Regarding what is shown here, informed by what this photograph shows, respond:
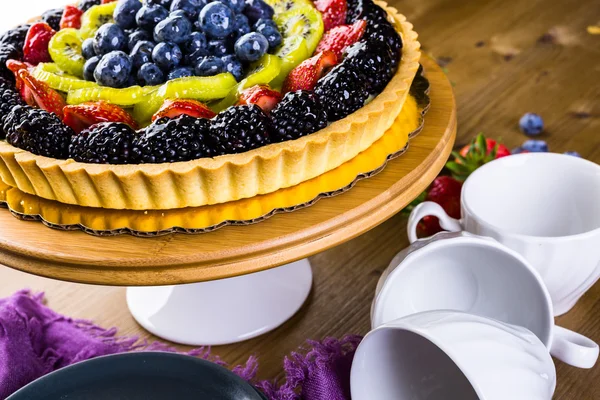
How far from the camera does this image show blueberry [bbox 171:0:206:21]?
1.53 meters

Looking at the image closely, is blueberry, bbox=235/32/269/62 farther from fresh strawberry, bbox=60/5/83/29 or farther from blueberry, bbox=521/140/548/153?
blueberry, bbox=521/140/548/153

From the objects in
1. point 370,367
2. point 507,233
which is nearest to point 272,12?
point 507,233

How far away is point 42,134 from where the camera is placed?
133 cm

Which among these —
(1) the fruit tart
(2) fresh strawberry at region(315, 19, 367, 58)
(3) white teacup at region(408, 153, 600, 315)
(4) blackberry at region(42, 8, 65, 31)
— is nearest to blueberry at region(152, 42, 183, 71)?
(1) the fruit tart

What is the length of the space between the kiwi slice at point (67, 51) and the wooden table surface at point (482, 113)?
533mm

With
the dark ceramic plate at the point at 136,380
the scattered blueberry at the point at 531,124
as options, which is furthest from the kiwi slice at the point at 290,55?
the scattered blueberry at the point at 531,124

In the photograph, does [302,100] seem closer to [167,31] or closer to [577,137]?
[167,31]

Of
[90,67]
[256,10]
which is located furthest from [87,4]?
[256,10]

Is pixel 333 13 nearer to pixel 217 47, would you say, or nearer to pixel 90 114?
pixel 217 47

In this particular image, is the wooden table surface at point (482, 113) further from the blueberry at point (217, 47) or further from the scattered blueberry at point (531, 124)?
the blueberry at point (217, 47)

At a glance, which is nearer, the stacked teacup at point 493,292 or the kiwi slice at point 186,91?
the stacked teacup at point 493,292

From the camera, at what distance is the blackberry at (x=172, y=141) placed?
1.27m

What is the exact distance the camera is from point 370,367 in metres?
1.15

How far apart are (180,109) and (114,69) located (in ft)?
0.64
